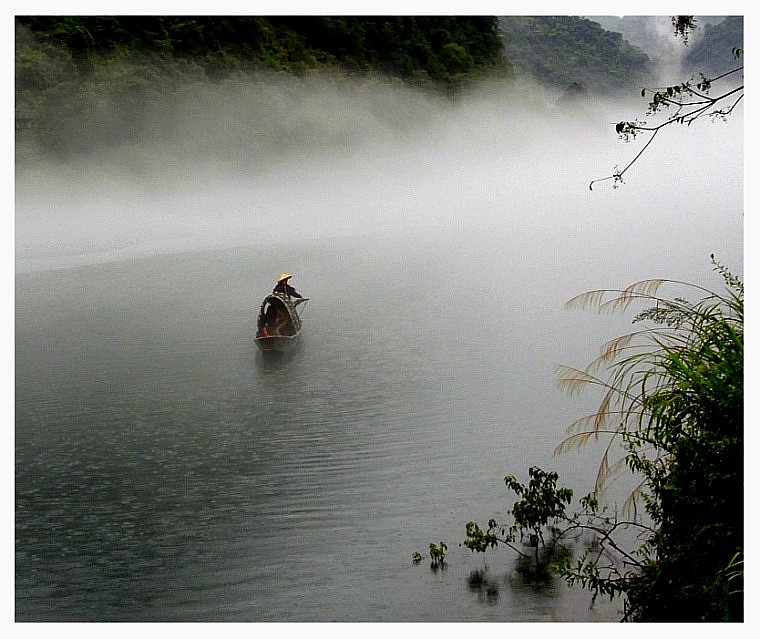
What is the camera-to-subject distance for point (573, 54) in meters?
5.83

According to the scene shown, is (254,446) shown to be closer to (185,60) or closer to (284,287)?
(284,287)

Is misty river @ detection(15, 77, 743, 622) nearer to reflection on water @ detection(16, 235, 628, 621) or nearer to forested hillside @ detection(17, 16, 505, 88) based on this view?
reflection on water @ detection(16, 235, 628, 621)

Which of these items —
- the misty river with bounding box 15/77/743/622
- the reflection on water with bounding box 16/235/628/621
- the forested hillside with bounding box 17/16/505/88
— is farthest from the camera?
the forested hillside with bounding box 17/16/505/88

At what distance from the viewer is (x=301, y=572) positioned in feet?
12.8

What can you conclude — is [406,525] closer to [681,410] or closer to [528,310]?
[681,410]

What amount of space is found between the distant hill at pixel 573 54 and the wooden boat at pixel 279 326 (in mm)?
1910

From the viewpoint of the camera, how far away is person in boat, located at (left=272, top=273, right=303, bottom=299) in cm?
609

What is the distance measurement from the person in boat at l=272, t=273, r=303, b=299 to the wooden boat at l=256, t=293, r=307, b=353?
0.10 feet

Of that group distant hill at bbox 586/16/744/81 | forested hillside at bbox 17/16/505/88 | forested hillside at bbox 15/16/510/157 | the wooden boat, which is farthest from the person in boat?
distant hill at bbox 586/16/744/81

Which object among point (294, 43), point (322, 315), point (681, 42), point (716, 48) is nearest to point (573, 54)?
point (681, 42)

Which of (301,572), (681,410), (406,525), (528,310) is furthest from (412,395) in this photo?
(681,410)
